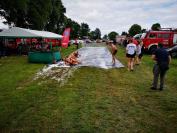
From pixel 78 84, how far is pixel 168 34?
20.9m

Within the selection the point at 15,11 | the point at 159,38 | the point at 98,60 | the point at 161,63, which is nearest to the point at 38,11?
the point at 15,11

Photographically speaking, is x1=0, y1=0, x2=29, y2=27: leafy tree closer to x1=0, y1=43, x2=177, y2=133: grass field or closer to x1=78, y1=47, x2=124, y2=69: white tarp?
x1=78, y1=47, x2=124, y2=69: white tarp

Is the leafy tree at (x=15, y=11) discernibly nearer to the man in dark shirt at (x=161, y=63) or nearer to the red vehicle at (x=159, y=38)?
the red vehicle at (x=159, y=38)

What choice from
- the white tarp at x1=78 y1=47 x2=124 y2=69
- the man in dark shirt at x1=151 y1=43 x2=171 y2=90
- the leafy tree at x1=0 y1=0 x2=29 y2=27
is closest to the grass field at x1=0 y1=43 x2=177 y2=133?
the man in dark shirt at x1=151 y1=43 x2=171 y2=90

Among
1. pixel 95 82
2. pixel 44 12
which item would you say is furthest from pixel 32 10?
pixel 95 82

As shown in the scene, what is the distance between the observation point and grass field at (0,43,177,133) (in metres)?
6.70

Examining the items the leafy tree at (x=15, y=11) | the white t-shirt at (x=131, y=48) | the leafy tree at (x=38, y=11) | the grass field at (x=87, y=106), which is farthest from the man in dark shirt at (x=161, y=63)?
the leafy tree at (x=38, y=11)

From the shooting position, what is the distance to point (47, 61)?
2088cm

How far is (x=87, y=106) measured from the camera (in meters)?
8.36

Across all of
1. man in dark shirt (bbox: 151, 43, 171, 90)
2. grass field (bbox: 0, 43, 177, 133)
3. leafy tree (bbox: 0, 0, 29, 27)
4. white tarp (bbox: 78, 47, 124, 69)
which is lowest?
grass field (bbox: 0, 43, 177, 133)

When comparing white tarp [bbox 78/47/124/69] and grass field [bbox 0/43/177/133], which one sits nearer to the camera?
grass field [bbox 0/43/177/133]

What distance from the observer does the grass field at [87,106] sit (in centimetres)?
670

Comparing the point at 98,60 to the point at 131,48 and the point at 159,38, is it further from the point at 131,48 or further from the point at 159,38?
the point at 159,38

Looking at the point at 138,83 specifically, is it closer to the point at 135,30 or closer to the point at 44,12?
the point at 44,12
